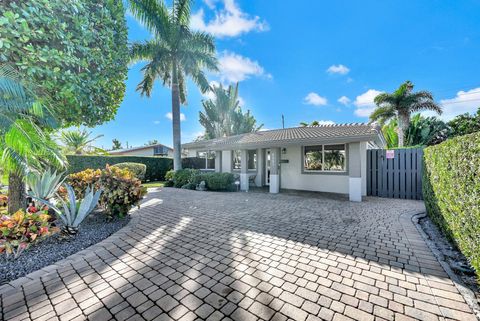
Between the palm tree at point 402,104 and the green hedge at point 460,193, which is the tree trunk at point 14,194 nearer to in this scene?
the green hedge at point 460,193

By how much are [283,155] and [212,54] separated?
8590 mm

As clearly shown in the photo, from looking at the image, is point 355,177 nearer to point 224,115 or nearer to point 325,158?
point 325,158

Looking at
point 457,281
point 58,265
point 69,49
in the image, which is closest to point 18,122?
point 69,49

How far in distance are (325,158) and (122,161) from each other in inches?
616

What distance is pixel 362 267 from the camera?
10.5 ft

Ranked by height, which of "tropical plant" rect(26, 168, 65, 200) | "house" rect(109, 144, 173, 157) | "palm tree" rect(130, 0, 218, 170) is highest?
"palm tree" rect(130, 0, 218, 170)

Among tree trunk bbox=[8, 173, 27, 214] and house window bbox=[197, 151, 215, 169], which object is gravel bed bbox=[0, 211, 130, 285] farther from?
house window bbox=[197, 151, 215, 169]

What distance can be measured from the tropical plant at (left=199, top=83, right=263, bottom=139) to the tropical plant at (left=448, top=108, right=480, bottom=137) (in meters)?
22.2

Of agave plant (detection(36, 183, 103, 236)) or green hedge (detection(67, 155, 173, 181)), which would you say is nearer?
agave plant (detection(36, 183, 103, 236))

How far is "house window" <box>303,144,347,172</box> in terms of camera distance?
967 cm

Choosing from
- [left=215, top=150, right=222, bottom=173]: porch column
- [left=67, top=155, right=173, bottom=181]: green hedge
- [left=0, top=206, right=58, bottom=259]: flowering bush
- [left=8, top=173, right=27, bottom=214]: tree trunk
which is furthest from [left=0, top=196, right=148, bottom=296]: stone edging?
[left=67, top=155, right=173, bottom=181]: green hedge

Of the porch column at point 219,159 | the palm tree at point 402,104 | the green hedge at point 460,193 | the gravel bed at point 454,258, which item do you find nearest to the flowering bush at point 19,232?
the gravel bed at point 454,258

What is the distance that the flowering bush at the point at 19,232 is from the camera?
3.32 m

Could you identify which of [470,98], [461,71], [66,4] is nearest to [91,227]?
[66,4]
